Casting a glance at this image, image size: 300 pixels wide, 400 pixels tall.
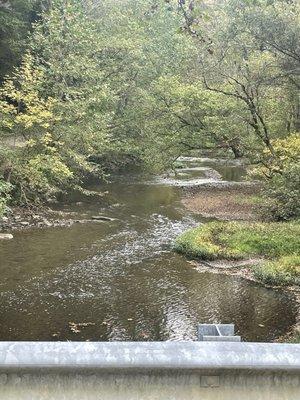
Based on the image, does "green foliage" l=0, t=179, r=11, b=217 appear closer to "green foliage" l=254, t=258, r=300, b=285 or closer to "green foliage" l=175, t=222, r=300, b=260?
"green foliage" l=175, t=222, r=300, b=260

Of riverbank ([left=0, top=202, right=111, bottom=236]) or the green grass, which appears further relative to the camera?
riverbank ([left=0, top=202, right=111, bottom=236])

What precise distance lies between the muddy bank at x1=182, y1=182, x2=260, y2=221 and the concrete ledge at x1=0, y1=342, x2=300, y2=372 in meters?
19.8

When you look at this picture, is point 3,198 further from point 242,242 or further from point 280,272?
point 280,272

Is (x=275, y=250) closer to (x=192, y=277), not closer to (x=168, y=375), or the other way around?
(x=192, y=277)

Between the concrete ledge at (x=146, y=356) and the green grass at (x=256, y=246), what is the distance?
10.7 m

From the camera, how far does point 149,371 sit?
106 inches

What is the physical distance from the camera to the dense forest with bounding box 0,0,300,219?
2091 cm

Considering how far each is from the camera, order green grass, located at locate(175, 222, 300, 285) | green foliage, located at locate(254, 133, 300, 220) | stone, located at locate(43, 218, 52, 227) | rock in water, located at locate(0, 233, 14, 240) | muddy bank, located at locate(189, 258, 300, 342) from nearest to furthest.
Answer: muddy bank, located at locate(189, 258, 300, 342) < green grass, located at locate(175, 222, 300, 285) < rock in water, located at locate(0, 233, 14, 240) < green foliage, located at locate(254, 133, 300, 220) < stone, located at locate(43, 218, 52, 227)

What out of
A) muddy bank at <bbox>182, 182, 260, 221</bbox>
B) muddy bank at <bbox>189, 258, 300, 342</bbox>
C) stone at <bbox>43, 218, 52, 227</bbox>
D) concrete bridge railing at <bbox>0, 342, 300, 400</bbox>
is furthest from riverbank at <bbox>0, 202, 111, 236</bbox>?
concrete bridge railing at <bbox>0, 342, 300, 400</bbox>

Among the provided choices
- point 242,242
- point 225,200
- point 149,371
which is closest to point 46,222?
point 242,242

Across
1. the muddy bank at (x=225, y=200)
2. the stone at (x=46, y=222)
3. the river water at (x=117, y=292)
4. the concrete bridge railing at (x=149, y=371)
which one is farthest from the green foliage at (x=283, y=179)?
the concrete bridge railing at (x=149, y=371)

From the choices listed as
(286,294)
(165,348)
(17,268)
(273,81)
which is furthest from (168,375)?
(273,81)

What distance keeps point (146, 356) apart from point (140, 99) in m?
32.7

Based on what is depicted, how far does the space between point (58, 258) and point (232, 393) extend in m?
12.3
